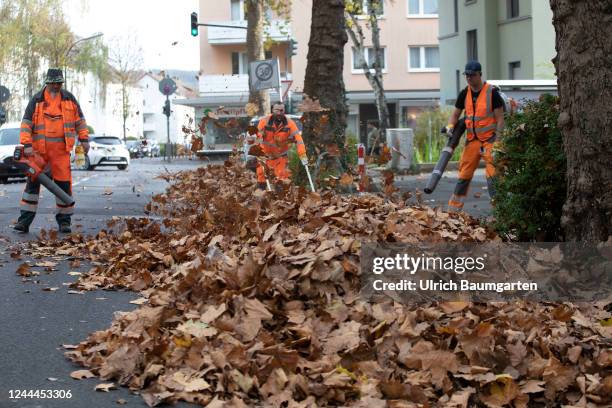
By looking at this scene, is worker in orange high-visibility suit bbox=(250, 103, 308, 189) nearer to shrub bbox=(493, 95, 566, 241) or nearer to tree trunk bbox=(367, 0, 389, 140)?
shrub bbox=(493, 95, 566, 241)

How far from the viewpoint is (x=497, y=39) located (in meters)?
41.9

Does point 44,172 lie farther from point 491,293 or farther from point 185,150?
point 491,293

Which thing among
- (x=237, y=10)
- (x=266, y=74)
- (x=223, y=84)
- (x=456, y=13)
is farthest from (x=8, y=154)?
(x=237, y=10)

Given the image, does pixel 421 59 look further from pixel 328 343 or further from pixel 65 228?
pixel 328 343

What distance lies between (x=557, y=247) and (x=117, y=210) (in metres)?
11.1

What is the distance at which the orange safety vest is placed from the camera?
11.8 meters

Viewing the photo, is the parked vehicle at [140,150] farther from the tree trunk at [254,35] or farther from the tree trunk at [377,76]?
the tree trunk at [254,35]

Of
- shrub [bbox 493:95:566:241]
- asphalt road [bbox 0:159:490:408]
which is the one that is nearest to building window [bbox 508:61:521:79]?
asphalt road [bbox 0:159:490:408]

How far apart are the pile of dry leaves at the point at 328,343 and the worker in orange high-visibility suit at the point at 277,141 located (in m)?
4.20

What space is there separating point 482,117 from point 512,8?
30512mm

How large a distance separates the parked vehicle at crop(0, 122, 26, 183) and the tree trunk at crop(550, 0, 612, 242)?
76.7 feet

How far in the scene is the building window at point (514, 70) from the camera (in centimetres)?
4081

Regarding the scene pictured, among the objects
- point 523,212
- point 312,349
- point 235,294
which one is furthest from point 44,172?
point 312,349

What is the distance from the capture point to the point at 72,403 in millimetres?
4746
